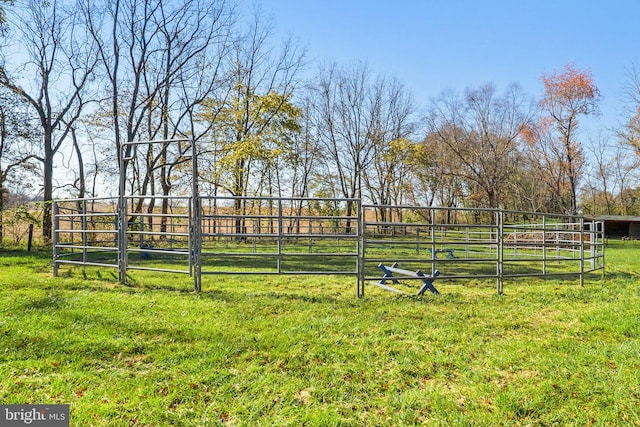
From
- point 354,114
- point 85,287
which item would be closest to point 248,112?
point 354,114

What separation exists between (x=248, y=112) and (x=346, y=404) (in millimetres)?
19142

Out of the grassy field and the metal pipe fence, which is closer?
Answer: the grassy field

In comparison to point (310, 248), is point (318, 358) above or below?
below

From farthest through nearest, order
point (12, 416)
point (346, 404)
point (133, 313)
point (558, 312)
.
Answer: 1. point (558, 312)
2. point (133, 313)
3. point (346, 404)
4. point (12, 416)

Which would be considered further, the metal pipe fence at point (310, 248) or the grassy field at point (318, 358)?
the metal pipe fence at point (310, 248)

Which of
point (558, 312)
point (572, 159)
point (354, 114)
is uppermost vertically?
point (354, 114)

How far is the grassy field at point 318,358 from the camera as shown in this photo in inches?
88.5

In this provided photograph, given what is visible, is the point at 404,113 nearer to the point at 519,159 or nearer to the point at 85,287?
the point at 519,159

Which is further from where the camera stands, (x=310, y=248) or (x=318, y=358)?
(x=310, y=248)

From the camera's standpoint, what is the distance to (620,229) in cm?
2523

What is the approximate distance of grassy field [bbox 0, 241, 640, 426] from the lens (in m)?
2.25

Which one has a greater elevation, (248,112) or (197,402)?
(248,112)

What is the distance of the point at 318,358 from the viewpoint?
3031 millimetres

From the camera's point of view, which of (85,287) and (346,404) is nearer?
(346,404)
